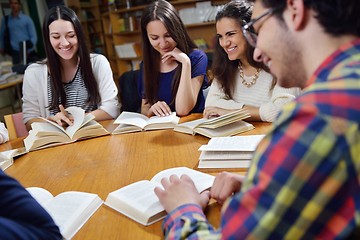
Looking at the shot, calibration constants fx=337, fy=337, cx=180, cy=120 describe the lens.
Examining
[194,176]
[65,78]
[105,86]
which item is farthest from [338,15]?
[65,78]

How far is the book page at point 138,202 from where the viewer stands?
82cm

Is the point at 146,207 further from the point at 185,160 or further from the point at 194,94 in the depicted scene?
the point at 194,94

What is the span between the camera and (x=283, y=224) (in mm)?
460

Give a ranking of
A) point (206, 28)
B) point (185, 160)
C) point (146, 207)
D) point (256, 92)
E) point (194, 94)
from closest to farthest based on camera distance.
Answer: point (146, 207), point (185, 160), point (256, 92), point (194, 94), point (206, 28)

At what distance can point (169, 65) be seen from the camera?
86.7 inches

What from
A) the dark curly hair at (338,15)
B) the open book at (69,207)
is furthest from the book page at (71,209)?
the dark curly hair at (338,15)

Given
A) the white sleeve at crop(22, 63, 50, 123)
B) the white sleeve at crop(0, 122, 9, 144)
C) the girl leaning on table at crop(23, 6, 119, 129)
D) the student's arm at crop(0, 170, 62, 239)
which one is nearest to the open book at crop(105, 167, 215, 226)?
the student's arm at crop(0, 170, 62, 239)

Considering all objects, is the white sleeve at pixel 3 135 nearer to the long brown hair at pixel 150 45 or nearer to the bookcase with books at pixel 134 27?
the long brown hair at pixel 150 45

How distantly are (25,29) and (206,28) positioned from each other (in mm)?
3336

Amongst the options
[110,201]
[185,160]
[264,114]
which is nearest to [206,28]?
[264,114]

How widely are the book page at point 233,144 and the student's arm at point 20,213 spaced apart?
0.58 metres

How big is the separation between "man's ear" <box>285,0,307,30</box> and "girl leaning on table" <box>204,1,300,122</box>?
993 millimetres

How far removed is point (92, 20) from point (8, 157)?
5912mm

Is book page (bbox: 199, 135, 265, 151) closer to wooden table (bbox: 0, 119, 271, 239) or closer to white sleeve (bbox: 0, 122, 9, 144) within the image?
wooden table (bbox: 0, 119, 271, 239)
